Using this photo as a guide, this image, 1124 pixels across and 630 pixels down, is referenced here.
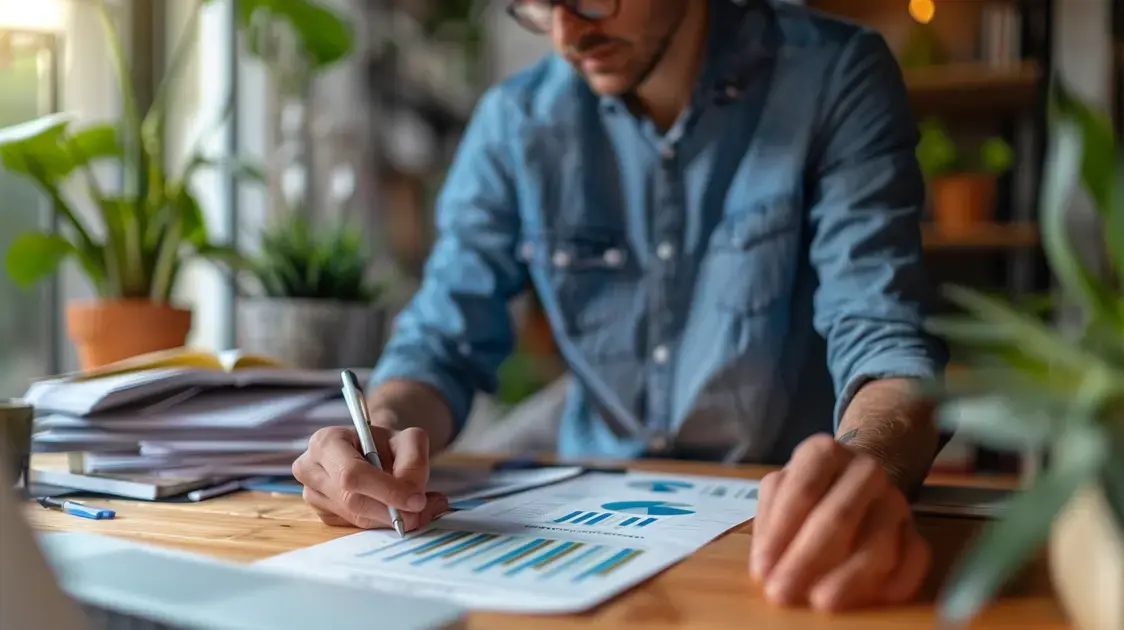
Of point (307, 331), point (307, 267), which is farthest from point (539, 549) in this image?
point (307, 267)

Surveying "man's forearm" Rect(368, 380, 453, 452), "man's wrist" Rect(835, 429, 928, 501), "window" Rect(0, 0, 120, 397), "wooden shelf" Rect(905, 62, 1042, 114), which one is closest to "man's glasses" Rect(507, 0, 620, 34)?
"man's forearm" Rect(368, 380, 453, 452)

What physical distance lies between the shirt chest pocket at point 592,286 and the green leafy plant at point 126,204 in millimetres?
527

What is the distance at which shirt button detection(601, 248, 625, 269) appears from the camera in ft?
4.27

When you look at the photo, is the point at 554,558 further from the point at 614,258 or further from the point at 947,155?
the point at 947,155

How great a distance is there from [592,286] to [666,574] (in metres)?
0.77

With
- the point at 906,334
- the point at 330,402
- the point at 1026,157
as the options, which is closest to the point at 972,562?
the point at 906,334

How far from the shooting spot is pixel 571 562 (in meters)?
0.59

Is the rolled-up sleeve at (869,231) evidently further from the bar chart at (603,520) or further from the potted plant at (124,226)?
the potted plant at (124,226)

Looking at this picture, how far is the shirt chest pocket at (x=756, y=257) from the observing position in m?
1.21

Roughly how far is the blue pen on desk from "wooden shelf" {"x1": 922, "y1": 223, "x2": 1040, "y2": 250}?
2248mm

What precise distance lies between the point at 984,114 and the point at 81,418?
271cm

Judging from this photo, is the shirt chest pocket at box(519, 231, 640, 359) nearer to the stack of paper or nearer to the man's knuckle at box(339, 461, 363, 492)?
the stack of paper

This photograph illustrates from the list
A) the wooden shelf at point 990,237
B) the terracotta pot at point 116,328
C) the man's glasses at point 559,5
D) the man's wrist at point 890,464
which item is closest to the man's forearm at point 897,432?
the man's wrist at point 890,464

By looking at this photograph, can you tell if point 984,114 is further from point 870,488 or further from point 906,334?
point 870,488
